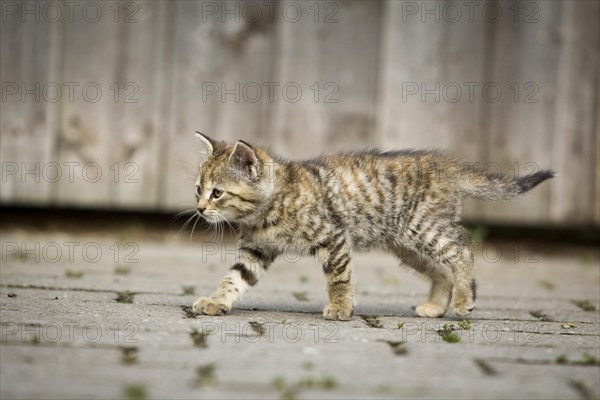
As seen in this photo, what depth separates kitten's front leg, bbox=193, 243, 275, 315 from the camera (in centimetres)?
464

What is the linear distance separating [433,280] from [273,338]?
5.65ft

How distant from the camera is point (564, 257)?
7824 mm

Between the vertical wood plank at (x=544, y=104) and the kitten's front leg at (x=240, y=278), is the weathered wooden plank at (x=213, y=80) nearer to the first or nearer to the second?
the vertical wood plank at (x=544, y=104)

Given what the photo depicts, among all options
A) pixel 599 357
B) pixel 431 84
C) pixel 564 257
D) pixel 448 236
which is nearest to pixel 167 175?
pixel 431 84

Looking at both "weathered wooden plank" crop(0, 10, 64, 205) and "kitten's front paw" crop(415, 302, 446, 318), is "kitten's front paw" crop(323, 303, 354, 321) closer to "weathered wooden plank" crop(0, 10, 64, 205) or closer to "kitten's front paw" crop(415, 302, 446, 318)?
"kitten's front paw" crop(415, 302, 446, 318)

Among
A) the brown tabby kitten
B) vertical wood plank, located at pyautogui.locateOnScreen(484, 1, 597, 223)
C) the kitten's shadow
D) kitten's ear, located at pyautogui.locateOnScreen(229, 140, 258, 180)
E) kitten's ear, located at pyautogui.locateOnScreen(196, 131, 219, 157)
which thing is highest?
vertical wood plank, located at pyautogui.locateOnScreen(484, 1, 597, 223)

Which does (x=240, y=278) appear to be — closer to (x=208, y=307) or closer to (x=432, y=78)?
(x=208, y=307)

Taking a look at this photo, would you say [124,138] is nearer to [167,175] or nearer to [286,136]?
[167,175]

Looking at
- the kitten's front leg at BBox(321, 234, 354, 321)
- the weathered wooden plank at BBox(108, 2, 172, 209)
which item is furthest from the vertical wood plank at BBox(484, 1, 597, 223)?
the kitten's front leg at BBox(321, 234, 354, 321)

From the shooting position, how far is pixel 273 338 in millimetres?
3879

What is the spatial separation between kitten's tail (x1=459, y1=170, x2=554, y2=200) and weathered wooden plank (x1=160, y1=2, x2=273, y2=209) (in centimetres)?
252

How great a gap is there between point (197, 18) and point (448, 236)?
3261mm

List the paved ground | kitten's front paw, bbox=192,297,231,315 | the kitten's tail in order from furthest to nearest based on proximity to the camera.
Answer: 1. the kitten's tail
2. kitten's front paw, bbox=192,297,231,315
3. the paved ground

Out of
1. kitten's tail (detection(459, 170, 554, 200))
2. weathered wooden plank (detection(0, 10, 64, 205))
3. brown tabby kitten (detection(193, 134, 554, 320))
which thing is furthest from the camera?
weathered wooden plank (detection(0, 10, 64, 205))
